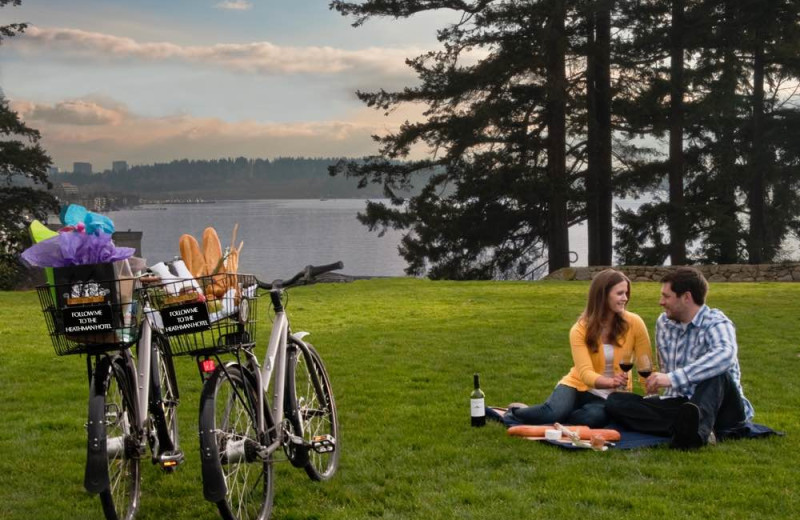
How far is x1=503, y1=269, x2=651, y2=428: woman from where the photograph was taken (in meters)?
6.82

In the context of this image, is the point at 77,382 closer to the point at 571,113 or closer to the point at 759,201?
the point at 571,113

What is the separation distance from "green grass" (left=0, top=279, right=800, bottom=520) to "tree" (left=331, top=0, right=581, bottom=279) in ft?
48.0

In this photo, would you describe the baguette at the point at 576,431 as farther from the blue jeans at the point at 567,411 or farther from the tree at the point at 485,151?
the tree at the point at 485,151

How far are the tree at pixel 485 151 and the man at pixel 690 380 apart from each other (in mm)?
20036

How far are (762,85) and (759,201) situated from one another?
376cm

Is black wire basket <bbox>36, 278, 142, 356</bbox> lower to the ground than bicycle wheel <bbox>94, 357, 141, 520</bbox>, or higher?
higher

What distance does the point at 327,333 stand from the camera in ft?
44.4

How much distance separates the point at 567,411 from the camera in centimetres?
693

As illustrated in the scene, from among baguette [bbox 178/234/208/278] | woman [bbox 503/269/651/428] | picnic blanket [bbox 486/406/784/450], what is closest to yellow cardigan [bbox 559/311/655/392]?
woman [bbox 503/269/651/428]

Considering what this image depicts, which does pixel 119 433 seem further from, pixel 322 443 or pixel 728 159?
pixel 728 159

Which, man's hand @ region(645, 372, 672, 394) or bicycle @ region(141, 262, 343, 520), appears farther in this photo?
man's hand @ region(645, 372, 672, 394)

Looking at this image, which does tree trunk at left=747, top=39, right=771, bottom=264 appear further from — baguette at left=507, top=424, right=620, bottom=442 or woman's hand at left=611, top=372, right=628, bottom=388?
baguette at left=507, top=424, right=620, bottom=442

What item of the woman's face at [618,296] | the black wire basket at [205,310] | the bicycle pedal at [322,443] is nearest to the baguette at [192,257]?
the black wire basket at [205,310]

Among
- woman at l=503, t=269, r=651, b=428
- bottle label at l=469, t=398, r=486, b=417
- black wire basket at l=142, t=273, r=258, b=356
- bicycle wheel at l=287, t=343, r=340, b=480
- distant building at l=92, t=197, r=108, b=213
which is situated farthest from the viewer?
bottle label at l=469, t=398, r=486, b=417
